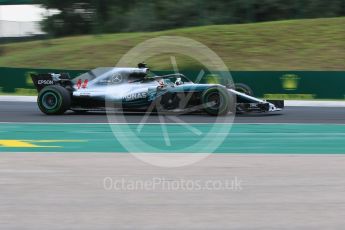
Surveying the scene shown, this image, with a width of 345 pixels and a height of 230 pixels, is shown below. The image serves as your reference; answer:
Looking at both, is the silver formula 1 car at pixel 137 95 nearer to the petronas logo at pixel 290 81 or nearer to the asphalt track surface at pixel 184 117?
the asphalt track surface at pixel 184 117

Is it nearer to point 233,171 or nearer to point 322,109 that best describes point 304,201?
point 233,171

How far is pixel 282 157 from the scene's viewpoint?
29.6 feet

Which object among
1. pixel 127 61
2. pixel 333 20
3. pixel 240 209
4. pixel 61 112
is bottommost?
pixel 240 209

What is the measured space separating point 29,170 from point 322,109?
11734mm

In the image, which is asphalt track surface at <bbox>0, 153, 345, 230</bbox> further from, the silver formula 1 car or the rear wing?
the rear wing

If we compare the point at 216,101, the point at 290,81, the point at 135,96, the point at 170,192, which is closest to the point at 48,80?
the point at 135,96

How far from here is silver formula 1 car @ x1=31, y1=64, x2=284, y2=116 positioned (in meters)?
14.5

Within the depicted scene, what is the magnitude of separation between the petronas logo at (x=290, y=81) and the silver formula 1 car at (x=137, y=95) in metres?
6.13

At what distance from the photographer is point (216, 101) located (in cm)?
1457

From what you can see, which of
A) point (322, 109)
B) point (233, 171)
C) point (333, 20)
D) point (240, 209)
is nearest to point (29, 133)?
point (233, 171)

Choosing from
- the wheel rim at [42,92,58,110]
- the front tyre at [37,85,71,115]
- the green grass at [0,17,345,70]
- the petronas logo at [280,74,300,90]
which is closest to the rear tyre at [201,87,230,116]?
the front tyre at [37,85,71,115]

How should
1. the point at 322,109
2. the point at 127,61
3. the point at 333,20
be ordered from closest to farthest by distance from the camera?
the point at 322,109 < the point at 127,61 < the point at 333,20

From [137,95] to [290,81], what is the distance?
794 cm

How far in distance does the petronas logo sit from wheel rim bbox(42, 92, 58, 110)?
28.3ft
